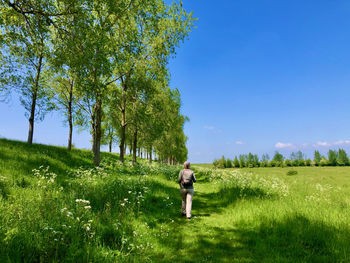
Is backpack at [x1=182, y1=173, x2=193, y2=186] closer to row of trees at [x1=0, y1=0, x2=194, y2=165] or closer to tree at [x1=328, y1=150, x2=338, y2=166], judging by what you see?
row of trees at [x1=0, y1=0, x2=194, y2=165]

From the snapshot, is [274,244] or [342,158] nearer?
[274,244]

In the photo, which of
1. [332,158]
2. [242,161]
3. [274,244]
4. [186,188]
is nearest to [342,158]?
[332,158]

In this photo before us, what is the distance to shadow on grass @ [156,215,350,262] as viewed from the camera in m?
4.57

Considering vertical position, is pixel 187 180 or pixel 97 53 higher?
pixel 97 53

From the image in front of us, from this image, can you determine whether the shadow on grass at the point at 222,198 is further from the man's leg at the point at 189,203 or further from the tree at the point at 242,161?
the tree at the point at 242,161

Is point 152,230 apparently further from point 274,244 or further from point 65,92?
point 65,92

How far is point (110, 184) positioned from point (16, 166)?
5.57 metres

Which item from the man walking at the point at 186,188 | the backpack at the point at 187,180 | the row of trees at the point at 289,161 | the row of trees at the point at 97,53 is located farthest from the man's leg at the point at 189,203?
the row of trees at the point at 289,161

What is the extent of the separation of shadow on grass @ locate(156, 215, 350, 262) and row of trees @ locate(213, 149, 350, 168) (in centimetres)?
12144

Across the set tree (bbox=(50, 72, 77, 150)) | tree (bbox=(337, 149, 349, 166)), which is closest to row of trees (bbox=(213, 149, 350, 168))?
tree (bbox=(337, 149, 349, 166))

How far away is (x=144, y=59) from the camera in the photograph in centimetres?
1817

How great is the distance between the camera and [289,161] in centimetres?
13288

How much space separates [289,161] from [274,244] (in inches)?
6033

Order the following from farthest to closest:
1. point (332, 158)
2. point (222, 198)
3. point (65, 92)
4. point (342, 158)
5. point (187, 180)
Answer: point (342, 158) → point (332, 158) → point (65, 92) → point (222, 198) → point (187, 180)
